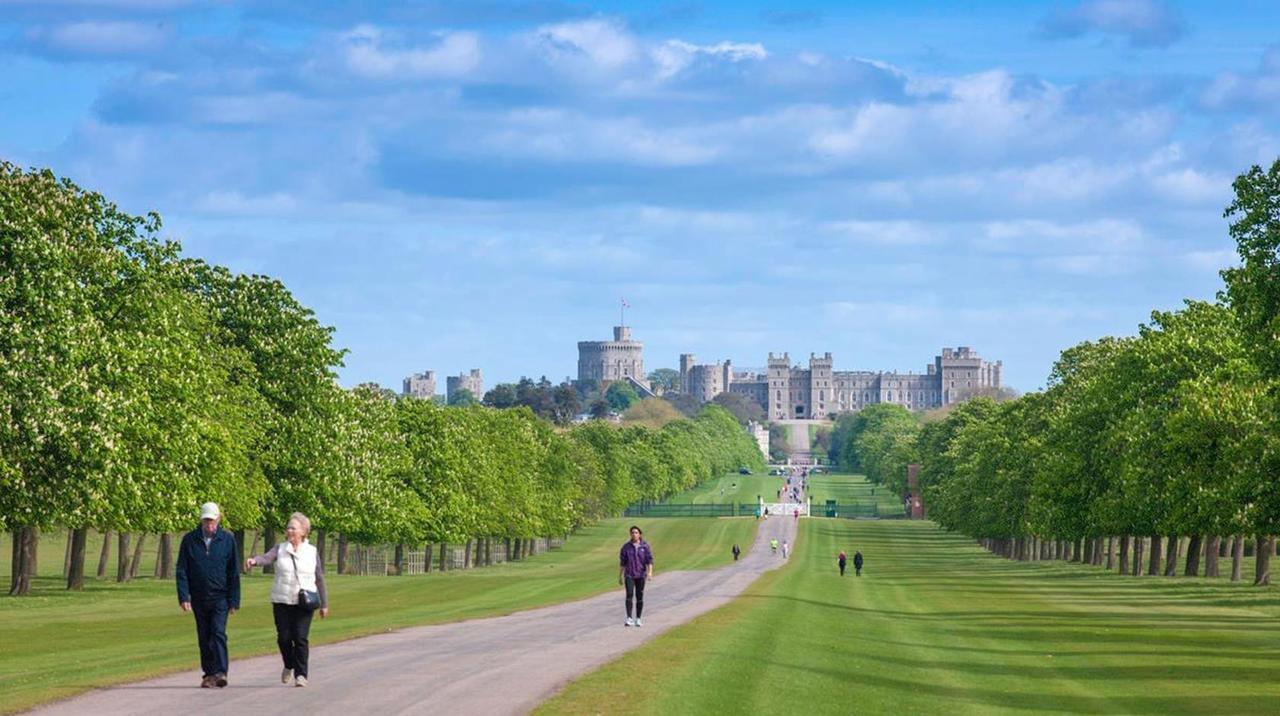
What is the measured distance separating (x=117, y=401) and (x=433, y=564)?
91.8 meters

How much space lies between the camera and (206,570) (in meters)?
28.0

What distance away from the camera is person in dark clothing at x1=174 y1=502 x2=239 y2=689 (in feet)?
91.4

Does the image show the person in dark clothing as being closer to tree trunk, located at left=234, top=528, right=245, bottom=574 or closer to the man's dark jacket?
the man's dark jacket

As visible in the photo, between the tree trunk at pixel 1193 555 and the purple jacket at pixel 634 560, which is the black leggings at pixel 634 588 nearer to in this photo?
the purple jacket at pixel 634 560

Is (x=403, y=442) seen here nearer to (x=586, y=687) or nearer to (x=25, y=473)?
(x=25, y=473)

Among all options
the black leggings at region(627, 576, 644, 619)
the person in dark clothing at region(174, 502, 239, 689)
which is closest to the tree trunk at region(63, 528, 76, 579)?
the black leggings at region(627, 576, 644, 619)

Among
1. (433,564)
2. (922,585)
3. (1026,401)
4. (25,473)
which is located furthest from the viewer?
(433,564)

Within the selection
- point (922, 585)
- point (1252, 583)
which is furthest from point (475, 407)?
point (1252, 583)

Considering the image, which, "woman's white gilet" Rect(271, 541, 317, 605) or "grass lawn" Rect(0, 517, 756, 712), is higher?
"woman's white gilet" Rect(271, 541, 317, 605)

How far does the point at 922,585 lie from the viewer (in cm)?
10025

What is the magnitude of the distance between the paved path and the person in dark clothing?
493 millimetres

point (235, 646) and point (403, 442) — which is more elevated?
point (403, 442)

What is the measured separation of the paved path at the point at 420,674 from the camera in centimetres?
2553

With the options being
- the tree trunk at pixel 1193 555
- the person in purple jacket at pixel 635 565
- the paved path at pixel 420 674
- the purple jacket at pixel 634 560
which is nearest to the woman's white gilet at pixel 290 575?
the paved path at pixel 420 674
